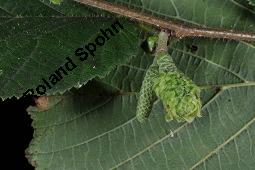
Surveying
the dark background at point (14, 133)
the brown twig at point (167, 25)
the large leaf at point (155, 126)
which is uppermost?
the brown twig at point (167, 25)

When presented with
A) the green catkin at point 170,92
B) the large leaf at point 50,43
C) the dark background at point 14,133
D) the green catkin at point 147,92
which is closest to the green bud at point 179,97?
the green catkin at point 170,92

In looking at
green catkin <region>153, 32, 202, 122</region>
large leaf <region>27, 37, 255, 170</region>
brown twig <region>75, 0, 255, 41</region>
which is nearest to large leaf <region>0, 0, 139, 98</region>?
brown twig <region>75, 0, 255, 41</region>

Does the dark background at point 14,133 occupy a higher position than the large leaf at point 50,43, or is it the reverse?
the large leaf at point 50,43

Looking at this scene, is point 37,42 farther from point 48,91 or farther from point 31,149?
point 31,149

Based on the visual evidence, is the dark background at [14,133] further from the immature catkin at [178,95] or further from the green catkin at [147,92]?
the immature catkin at [178,95]

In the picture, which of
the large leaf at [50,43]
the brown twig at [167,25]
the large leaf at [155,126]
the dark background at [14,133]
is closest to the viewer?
the large leaf at [50,43]

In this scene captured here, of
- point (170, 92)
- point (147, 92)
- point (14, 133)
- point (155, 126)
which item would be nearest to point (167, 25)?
point (147, 92)
